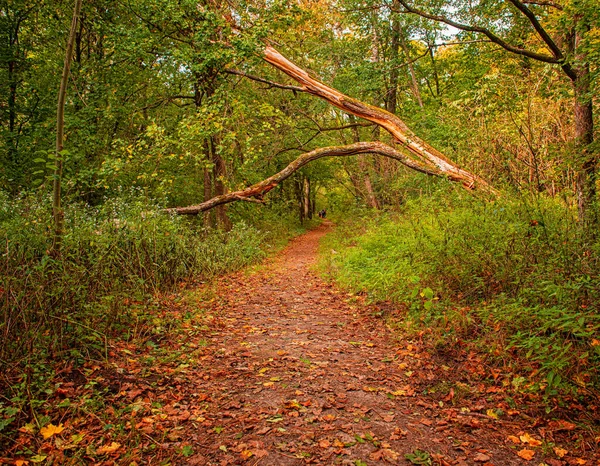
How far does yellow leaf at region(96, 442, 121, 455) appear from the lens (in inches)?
109

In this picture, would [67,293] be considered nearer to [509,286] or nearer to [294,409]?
[294,409]

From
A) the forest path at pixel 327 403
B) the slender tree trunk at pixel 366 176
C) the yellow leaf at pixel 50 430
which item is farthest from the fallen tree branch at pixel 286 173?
the yellow leaf at pixel 50 430

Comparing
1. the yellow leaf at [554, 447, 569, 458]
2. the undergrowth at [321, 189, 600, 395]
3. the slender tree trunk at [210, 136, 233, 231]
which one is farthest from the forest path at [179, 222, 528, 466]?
the slender tree trunk at [210, 136, 233, 231]

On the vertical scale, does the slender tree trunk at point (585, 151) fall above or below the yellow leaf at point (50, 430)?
above

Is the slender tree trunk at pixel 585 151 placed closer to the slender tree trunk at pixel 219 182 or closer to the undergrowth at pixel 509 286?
the undergrowth at pixel 509 286

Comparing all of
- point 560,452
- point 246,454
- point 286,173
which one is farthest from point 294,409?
point 286,173

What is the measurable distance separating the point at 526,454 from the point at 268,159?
12.2 metres

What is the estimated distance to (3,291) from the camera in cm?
357

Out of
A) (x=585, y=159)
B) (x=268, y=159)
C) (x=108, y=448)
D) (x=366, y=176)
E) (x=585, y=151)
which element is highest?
(x=268, y=159)

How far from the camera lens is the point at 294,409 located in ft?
11.4

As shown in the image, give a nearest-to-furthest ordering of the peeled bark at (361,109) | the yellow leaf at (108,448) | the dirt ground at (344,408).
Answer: the yellow leaf at (108,448) < the dirt ground at (344,408) < the peeled bark at (361,109)

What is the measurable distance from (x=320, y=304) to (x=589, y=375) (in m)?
4.45

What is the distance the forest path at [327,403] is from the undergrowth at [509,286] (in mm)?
601

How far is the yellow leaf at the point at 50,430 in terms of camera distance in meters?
2.79
